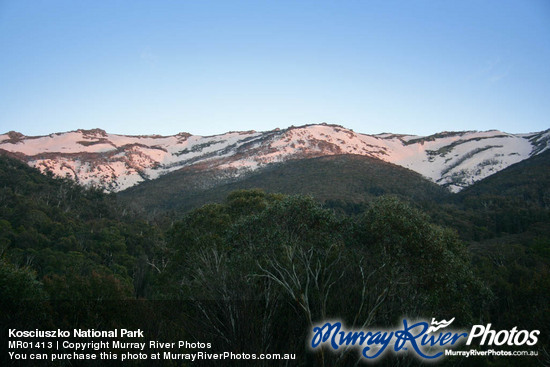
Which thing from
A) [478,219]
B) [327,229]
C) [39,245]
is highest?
[327,229]

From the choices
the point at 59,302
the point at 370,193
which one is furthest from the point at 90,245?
the point at 370,193

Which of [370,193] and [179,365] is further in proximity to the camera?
[370,193]

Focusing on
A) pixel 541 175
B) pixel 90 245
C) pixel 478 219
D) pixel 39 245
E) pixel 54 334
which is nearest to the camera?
pixel 54 334

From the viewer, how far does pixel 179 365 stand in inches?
424

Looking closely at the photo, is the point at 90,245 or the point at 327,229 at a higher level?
the point at 327,229

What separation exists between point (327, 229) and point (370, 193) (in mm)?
115288

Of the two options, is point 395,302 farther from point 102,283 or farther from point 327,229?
point 102,283

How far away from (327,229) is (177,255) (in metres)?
12.6

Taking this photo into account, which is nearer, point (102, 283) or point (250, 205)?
point (102, 283)

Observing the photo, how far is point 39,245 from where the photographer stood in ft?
171

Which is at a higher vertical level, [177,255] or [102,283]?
[177,255]

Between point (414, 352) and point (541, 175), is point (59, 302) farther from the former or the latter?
point (541, 175)

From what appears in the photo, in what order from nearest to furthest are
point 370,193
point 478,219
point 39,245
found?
point 39,245 → point 478,219 → point 370,193

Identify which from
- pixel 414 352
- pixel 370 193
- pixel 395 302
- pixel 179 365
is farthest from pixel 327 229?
pixel 370 193
